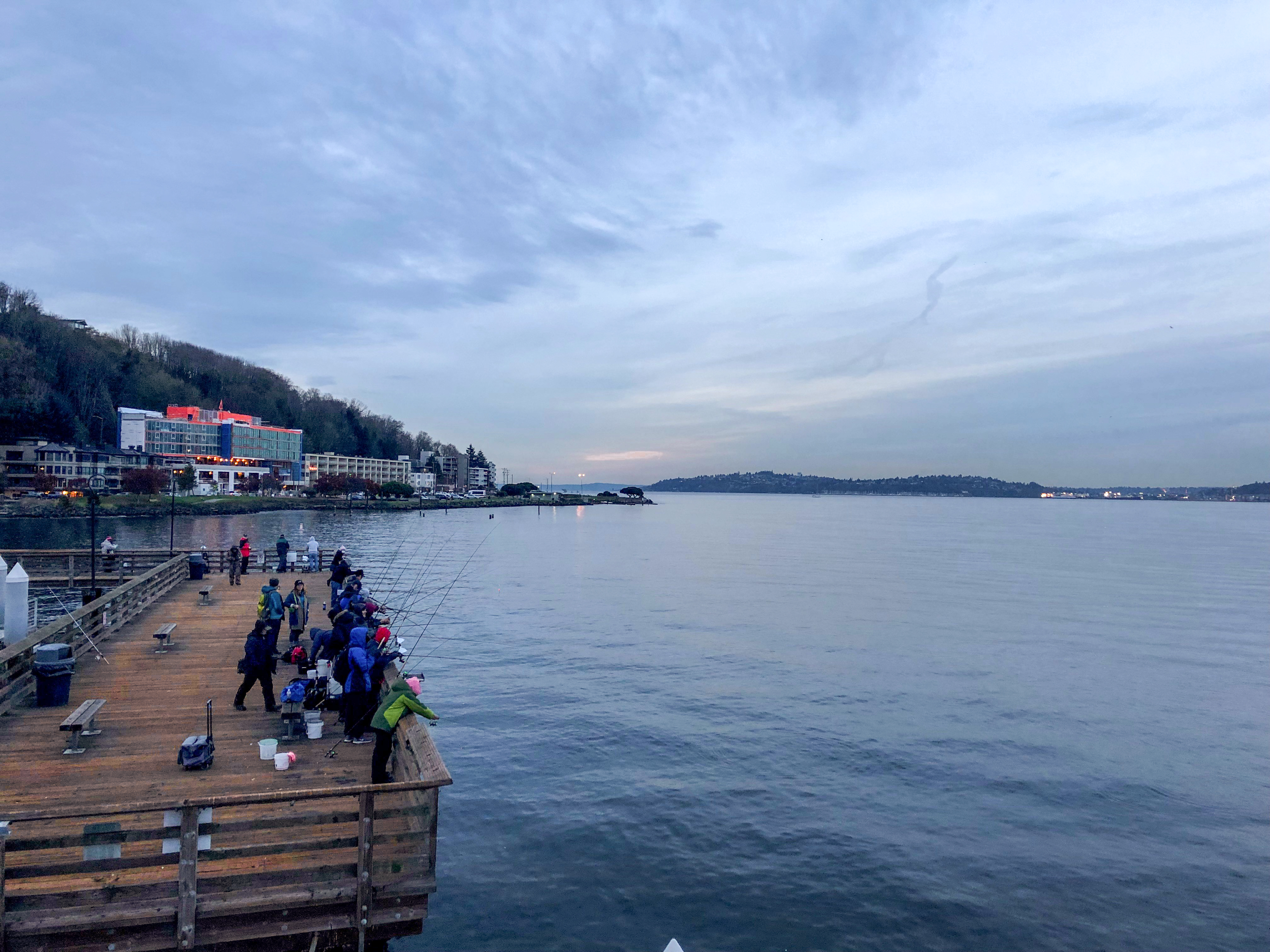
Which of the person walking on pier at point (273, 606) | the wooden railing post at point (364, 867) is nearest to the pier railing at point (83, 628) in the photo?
the person walking on pier at point (273, 606)

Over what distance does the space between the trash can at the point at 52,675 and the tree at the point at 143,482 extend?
132 m

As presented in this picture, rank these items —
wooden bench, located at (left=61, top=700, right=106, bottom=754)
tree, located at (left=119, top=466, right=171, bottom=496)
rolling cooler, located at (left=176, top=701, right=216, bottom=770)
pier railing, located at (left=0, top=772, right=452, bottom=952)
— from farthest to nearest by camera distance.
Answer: tree, located at (left=119, top=466, right=171, bottom=496) < wooden bench, located at (left=61, top=700, right=106, bottom=754) < rolling cooler, located at (left=176, top=701, right=216, bottom=770) < pier railing, located at (left=0, top=772, right=452, bottom=952)

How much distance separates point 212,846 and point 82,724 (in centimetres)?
513

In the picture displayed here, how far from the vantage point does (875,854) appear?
13.9 meters

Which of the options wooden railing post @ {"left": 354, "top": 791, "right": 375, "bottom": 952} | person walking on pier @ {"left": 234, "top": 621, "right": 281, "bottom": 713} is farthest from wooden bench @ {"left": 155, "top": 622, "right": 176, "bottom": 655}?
wooden railing post @ {"left": 354, "top": 791, "right": 375, "bottom": 952}

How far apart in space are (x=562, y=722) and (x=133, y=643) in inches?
414

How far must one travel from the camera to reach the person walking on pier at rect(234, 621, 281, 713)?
39.9 feet

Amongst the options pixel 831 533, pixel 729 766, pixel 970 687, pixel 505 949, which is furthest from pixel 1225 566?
pixel 505 949

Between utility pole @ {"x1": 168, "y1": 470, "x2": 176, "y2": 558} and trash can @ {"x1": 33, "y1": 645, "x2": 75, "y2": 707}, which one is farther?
utility pole @ {"x1": 168, "y1": 470, "x2": 176, "y2": 558}

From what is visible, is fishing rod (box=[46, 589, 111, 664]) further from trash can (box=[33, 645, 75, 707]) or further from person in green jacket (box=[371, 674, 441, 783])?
person in green jacket (box=[371, 674, 441, 783])

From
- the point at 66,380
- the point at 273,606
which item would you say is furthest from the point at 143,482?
the point at 273,606

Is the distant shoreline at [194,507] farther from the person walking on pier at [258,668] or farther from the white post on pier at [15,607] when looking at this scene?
the person walking on pier at [258,668]

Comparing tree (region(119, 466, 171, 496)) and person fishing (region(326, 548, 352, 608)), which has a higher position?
tree (region(119, 466, 171, 496))

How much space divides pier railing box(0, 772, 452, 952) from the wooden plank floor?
2.69 ft
